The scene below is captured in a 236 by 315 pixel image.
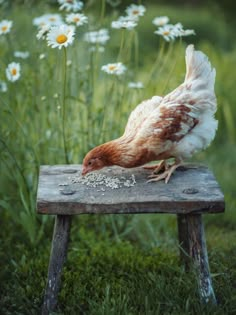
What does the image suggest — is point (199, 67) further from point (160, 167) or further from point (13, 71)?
point (13, 71)

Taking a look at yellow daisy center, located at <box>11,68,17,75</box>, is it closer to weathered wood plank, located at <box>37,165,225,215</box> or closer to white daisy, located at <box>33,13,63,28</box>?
white daisy, located at <box>33,13,63,28</box>

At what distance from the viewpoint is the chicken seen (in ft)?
10.8

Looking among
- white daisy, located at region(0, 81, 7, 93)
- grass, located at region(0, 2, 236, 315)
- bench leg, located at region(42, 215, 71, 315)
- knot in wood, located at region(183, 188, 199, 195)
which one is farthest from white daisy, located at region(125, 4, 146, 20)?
bench leg, located at region(42, 215, 71, 315)

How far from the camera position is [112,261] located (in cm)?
398

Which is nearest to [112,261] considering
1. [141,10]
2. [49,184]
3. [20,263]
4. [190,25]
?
[20,263]

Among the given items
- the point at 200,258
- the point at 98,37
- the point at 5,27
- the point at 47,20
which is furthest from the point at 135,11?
the point at 200,258

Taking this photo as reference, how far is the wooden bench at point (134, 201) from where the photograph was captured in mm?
3098

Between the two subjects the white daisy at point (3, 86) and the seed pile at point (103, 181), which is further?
the white daisy at point (3, 86)

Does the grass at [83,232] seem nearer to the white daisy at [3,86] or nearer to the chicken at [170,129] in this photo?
the white daisy at [3,86]

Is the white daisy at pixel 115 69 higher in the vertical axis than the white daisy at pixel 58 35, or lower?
lower

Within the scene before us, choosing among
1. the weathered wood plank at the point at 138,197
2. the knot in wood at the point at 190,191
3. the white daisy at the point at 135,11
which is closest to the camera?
the weathered wood plank at the point at 138,197

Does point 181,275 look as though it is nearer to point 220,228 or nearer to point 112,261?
point 112,261

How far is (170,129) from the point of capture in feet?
10.8

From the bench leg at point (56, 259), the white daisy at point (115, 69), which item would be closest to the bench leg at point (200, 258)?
the bench leg at point (56, 259)
